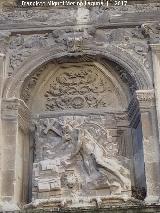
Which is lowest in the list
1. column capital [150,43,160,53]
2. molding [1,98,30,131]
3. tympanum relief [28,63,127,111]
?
molding [1,98,30,131]

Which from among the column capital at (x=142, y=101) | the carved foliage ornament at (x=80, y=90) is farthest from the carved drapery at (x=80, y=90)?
the column capital at (x=142, y=101)

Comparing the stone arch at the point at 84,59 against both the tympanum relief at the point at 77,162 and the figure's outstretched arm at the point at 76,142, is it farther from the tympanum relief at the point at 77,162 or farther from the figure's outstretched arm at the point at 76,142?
the figure's outstretched arm at the point at 76,142

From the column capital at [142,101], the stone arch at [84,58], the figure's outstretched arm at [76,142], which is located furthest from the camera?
the stone arch at [84,58]

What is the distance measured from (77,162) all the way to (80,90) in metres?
1.92

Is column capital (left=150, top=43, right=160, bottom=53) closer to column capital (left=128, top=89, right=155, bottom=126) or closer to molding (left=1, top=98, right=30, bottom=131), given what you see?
column capital (left=128, top=89, right=155, bottom=126)

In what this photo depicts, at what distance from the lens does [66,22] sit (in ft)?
40.3

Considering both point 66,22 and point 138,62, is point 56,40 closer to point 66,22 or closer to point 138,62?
point 66,22

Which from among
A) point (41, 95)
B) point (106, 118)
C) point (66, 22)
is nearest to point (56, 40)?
point (66, 22)

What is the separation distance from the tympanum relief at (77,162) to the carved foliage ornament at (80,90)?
0.47 metres

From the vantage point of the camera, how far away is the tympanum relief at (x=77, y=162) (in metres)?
Result: 10.3

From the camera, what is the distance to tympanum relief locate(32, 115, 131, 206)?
33.9ft

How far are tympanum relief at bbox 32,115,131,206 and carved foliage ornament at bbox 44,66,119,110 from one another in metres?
0.47

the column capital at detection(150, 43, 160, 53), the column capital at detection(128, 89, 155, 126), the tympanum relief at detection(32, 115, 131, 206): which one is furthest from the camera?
the column capital at detection(150, 43, 160, 53)

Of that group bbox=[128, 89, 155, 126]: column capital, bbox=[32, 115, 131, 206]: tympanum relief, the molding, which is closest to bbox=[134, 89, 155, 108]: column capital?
bbox=[128, 89, 155, 126]: column capital
